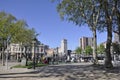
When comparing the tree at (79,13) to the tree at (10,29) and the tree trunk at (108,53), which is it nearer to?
the tree trunk at (108,53)

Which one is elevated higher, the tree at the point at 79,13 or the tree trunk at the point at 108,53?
the tree at the point at 79,13

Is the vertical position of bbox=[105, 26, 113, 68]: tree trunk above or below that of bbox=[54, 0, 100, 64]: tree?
below

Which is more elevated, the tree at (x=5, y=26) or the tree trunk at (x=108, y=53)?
the tree at (x=5, y=26)

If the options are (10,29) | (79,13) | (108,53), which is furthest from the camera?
(10,29)

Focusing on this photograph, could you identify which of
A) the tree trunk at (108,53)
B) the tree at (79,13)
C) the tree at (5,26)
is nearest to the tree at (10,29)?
the tree at (5,26)

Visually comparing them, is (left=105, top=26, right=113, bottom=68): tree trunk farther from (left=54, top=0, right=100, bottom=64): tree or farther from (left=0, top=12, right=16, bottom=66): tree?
(left=0, top=12, right=16, bottom=66): tree

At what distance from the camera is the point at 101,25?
131 ft

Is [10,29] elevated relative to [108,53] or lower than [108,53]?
elevated

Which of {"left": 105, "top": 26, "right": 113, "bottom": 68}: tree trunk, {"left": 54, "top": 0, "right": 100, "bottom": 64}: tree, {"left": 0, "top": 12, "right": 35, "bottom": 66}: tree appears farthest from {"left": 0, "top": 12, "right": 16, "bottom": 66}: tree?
{"left": 105, "top": 26, "right": 113, "bottom": 68}: tree trunk

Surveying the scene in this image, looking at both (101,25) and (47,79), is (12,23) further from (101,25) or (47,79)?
(47,79)

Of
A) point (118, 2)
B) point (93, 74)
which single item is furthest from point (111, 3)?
point (93, 74)

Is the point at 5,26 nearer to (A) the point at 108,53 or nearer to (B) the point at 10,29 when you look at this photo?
(B) the point at 10,29

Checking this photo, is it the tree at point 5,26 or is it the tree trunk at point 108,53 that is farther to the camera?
the tree at point 5,26

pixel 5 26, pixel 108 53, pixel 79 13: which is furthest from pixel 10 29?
pixel 108 53
